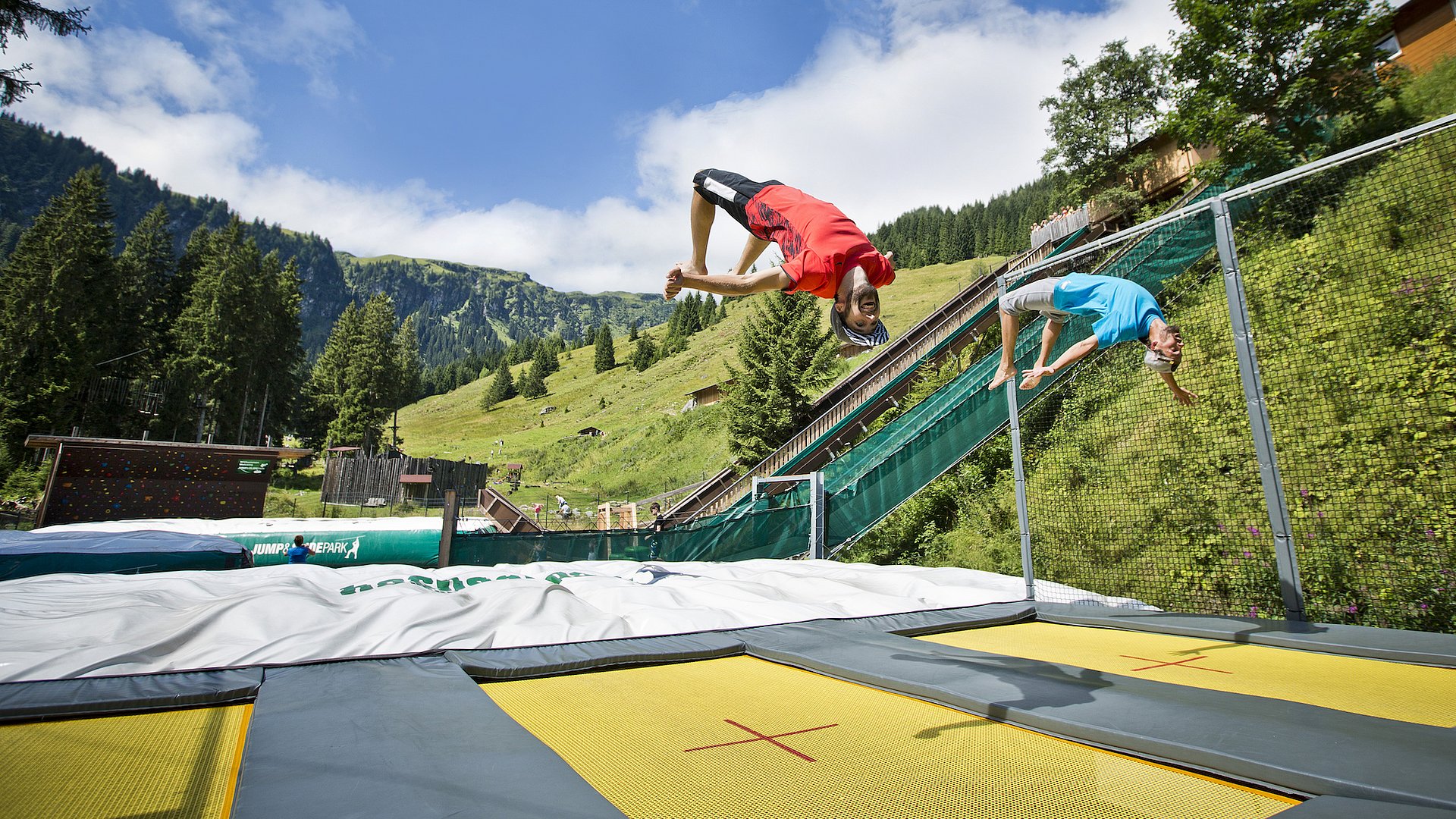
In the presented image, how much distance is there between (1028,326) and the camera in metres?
11.1

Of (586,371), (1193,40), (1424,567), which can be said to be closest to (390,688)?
(1424,567)

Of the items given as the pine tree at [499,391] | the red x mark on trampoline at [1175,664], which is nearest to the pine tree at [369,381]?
the red x mark on trampoline at [1175,664]

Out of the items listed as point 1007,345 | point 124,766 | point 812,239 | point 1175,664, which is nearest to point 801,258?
point 812,239

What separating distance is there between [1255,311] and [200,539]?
16.1m

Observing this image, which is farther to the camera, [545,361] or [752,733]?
[545,361]

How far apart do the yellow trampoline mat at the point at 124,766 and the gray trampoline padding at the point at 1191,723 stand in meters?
2.77

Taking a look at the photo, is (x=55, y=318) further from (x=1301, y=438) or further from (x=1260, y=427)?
(x=1301, y=438)

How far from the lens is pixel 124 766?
220 cm

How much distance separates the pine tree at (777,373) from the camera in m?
19.6

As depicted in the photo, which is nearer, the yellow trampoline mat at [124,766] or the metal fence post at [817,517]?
the yellow trampoline mat at [124,766]

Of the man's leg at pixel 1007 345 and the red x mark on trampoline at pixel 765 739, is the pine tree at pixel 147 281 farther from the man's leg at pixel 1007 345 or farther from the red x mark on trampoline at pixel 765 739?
the red x mark on trampoline at pixel 765 739

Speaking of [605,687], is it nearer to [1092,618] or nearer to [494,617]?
[494,617]

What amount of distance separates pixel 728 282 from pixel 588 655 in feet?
7.91

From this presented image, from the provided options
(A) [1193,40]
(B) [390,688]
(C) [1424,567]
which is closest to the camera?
(B) [390,688]
